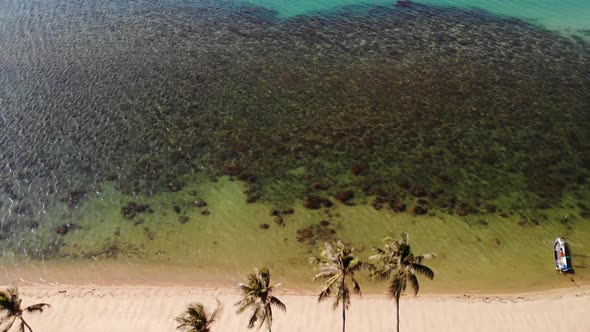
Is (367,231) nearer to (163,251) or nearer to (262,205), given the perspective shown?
(262,205)

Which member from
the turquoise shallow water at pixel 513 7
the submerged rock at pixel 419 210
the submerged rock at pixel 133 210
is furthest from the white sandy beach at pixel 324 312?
the turquoise shallow water at pixel 513 7

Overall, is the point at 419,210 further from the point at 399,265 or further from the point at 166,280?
the point at 166,280

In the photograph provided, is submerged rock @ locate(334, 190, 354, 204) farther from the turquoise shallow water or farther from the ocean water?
the turquoise shallow water

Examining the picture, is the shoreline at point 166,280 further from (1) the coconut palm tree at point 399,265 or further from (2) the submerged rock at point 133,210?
(1) the coconut palm tree at point 399,265

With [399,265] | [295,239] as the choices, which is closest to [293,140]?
[295,239]

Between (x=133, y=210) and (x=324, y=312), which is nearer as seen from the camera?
(x=324, y=312)
